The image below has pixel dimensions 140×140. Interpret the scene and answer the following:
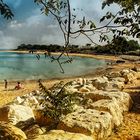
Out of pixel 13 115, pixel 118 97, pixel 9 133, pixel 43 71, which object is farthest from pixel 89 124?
pixel 43 71

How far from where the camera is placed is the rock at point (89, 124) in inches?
361

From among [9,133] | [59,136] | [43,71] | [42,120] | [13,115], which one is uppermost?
[9,133]

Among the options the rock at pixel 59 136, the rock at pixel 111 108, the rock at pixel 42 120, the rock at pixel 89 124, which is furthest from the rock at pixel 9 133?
the rock at pixel 111 108

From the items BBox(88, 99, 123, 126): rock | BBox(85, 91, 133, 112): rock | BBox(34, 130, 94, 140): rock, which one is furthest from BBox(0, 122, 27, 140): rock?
BBox(85, 91, 133, 112): rock

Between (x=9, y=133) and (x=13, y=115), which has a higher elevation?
(x=9, y=133)

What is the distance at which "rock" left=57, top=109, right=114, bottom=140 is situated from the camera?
9180 millimetres

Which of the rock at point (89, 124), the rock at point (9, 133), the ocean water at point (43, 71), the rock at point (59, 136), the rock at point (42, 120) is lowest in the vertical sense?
the ocean water at point (43, 71)

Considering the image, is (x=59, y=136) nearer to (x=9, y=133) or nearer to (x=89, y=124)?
(x=9, y=133)

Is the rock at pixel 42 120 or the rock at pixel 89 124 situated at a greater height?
the rock at pixel 89 124

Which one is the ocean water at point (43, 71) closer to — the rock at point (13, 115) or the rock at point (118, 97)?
the rock at point (118, 97)

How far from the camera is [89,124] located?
931cm

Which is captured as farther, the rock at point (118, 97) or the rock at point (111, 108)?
the rock at point (118, 97)

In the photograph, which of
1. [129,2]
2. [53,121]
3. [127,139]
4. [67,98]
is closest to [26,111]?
[53,121]

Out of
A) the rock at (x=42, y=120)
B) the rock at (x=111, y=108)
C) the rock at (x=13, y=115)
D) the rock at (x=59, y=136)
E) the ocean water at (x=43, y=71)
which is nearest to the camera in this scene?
the rock at (x=59, y=136)
